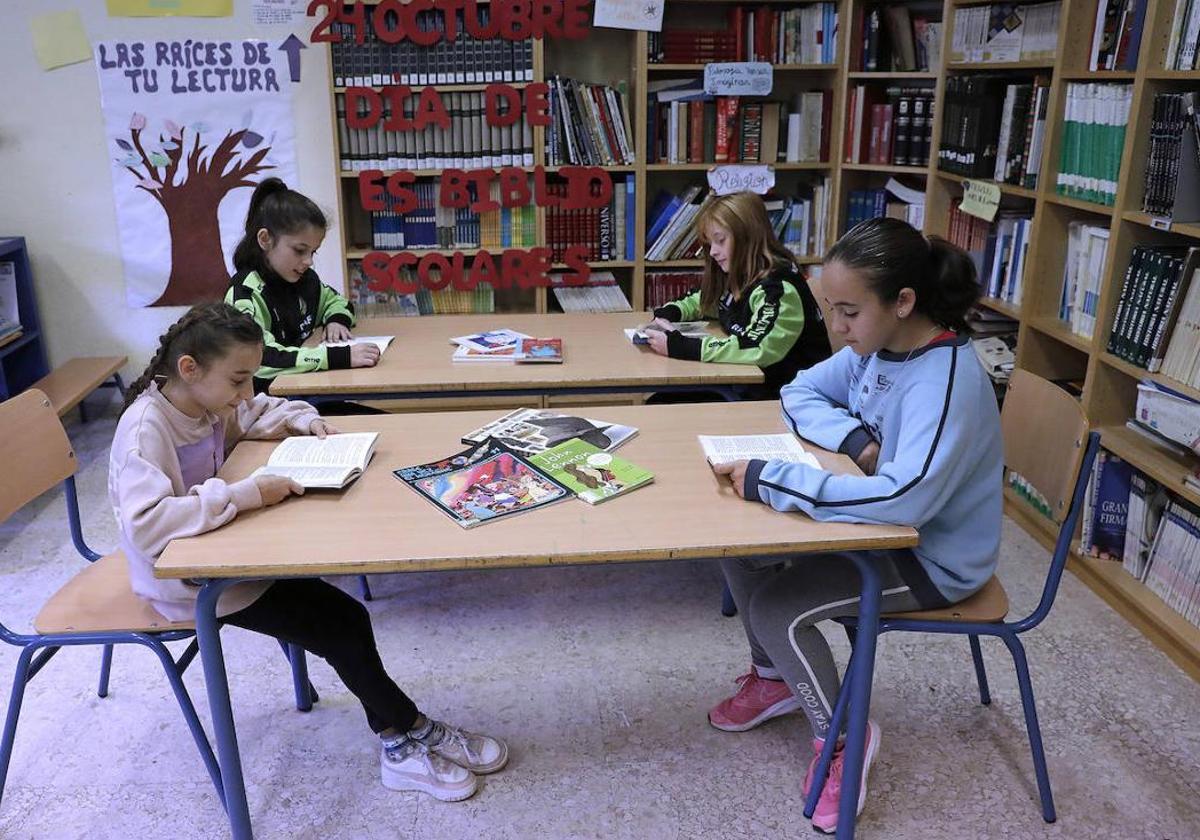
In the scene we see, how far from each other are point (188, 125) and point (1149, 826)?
4.09 metres

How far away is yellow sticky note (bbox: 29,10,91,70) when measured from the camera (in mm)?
4012

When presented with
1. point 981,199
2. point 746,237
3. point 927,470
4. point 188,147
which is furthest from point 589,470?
point 188,147

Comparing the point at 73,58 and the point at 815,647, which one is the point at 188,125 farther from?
the point at 815,647

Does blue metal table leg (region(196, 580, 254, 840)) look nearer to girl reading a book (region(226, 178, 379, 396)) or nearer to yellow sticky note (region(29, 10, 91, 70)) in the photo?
girl reading a book (region(226, 178, 379, 396))

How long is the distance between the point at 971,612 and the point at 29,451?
186 centimetres

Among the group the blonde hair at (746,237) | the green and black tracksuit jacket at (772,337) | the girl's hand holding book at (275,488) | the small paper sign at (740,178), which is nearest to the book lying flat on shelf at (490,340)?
the green and black tracksuit jacket at (772,337)

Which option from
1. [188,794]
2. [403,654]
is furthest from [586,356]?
[188,794]

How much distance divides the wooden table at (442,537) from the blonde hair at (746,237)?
41.2 inches

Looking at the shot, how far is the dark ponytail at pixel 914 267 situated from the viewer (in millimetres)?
1851

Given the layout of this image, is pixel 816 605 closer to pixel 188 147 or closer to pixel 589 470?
pixel 589 470

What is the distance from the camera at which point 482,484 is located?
74.9 inches

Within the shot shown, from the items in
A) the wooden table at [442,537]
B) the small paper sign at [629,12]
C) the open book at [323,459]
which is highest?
the small paper sign at [629,12]

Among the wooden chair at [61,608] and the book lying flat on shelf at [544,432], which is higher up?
the book lying flat on shelf at [544,432]

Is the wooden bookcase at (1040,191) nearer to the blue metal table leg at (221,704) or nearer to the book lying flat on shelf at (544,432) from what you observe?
the book lying flat on shelf at (544,432)
